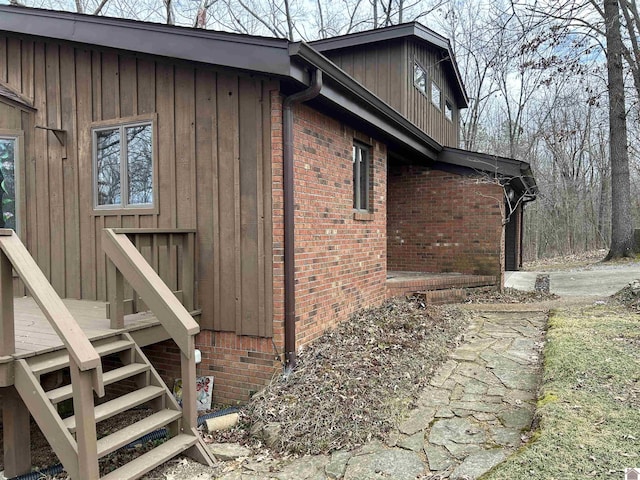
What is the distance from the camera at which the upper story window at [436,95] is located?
1223 cm

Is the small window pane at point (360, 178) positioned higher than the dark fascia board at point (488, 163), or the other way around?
the dark fascia board at point (488, 163)

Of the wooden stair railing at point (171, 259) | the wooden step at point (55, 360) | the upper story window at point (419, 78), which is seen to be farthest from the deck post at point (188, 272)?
the upper story window at point (419, 78)

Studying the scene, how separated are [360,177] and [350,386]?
3.73 metres

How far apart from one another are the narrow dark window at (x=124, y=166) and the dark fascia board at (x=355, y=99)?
83.9 inches

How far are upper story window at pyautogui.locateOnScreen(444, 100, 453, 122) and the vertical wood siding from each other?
68.7 inches

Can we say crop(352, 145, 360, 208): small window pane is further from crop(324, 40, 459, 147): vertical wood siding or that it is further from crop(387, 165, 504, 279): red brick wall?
crop(324, 40, 459, 147): vertical wood siding

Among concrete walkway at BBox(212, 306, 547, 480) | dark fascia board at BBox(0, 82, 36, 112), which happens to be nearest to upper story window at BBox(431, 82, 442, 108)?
concrete walkway at BBox(212, 306, 547, 480)

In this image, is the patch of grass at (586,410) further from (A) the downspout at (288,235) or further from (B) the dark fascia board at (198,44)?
(B) the dark fascia board at (198,44)

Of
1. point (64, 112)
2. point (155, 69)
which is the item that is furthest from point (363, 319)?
point (64, 112)

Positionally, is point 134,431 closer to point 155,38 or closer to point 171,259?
point 171,259

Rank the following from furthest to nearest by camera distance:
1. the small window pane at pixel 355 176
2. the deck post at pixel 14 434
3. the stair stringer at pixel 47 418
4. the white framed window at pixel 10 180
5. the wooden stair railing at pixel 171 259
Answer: the small window pane at pixel 355 176, the white framed window at pixel 10 180, the wooden stair railing at pixel 171 259, the deck post at pixel 14 434, the stair stringer at pixel 47 418

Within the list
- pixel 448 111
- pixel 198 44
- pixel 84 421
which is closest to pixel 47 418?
pixel 84 421

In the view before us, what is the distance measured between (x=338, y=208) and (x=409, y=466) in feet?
11.4

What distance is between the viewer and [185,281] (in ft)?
16.1
